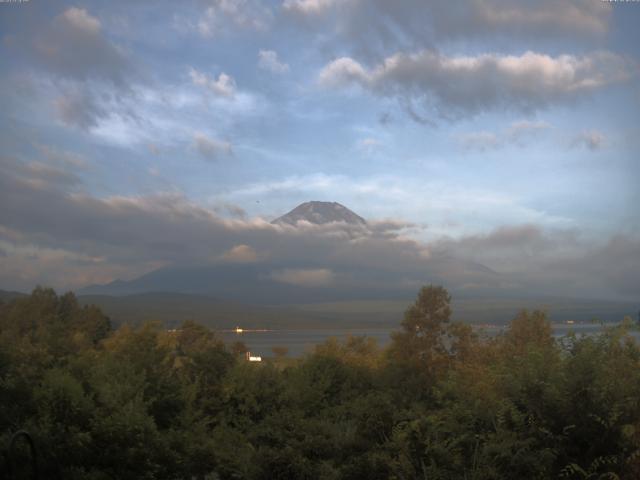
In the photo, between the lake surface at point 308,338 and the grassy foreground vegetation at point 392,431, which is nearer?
the grassy foreground vegetation at point 392,431

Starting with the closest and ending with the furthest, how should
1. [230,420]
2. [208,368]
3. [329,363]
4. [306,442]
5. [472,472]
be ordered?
[472,472] → [306,442] → [230,420] → [208,368] → [329,363]

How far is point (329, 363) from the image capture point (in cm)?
2000

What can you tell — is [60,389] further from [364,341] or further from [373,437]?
[364,341]

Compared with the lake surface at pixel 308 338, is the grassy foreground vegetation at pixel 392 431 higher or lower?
higher

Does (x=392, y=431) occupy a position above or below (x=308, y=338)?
above

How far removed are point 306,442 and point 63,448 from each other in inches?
113

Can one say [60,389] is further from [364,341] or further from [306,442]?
[364,341]

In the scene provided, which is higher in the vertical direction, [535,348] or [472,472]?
[535,348]

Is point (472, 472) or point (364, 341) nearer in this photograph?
point (472, 472)

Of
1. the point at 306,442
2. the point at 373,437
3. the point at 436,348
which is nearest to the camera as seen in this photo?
the point at 306,442

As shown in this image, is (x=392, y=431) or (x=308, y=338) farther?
(x=308, y=338)

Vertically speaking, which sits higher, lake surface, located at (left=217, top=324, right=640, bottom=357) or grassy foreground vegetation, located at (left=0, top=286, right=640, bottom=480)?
grassy foreground vegetation, located at (left=0, top=286, right=640, bottom=480)

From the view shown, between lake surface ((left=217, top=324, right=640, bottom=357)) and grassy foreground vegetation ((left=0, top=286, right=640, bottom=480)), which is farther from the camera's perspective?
lake surface ((left=217, top=324, right=640, bottom=357))

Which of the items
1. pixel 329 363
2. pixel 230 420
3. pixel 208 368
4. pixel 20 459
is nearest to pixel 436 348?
pixel 329 363
